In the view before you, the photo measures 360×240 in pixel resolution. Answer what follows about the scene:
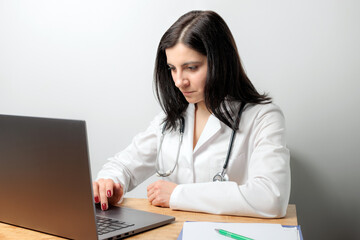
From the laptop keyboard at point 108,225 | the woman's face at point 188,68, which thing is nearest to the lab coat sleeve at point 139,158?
the woman's face at point 188,68

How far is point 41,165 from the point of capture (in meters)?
1.00

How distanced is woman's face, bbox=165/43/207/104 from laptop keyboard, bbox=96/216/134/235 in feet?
1.99

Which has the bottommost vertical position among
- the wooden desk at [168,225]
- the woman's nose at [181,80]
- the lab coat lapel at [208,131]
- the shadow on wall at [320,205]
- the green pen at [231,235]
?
the shadow on wall at [320,205]

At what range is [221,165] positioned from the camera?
5.61 feet

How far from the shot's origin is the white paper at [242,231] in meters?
1.09

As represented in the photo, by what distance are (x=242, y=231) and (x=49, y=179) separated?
494mm

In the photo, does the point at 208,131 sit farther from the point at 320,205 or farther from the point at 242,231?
the point at 320,205

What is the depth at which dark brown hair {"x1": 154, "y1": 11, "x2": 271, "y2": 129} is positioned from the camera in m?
1.65

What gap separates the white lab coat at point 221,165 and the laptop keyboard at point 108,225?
0.78 feet

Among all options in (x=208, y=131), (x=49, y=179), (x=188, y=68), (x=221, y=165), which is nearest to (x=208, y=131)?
(x=208, y=131)

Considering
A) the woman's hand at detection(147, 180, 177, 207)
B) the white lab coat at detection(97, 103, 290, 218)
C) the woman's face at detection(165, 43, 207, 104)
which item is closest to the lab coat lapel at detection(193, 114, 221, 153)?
the white lab coat at detection(97, 103, 290, 218)

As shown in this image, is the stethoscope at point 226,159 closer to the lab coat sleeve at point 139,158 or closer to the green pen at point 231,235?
the lab coat sleeve at point 139,158

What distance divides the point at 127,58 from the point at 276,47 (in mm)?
834

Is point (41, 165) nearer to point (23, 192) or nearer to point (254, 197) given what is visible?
point (23, 192)
